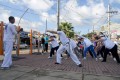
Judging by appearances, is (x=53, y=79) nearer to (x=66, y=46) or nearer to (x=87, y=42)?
(x=66, y=46)

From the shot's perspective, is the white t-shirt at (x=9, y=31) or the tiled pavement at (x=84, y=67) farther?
the white t-shirt at (x=9, y=31)

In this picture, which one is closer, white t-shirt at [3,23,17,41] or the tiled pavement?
the tiled pavement

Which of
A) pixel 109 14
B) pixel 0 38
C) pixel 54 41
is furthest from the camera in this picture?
pixel 109 14

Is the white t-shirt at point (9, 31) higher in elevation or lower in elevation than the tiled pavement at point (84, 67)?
higher

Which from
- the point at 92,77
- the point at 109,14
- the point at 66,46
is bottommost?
the point at 92,77

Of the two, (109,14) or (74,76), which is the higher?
(109,14)

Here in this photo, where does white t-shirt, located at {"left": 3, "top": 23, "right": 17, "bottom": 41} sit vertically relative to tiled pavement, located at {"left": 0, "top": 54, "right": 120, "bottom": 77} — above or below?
above

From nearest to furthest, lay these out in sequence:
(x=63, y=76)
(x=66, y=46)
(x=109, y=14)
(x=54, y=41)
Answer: (x=63, y=76)
(x=66, y=46)
(x=54, y=41)
(x=109, y=14)

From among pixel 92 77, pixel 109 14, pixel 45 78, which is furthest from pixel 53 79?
pixel 109 14

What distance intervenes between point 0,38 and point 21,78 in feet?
22.2

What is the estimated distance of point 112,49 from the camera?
10.8 metres

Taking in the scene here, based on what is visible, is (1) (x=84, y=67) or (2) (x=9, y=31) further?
(1) (x=84, y=67)

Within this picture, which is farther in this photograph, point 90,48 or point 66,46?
point 90,48

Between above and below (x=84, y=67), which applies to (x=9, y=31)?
above
